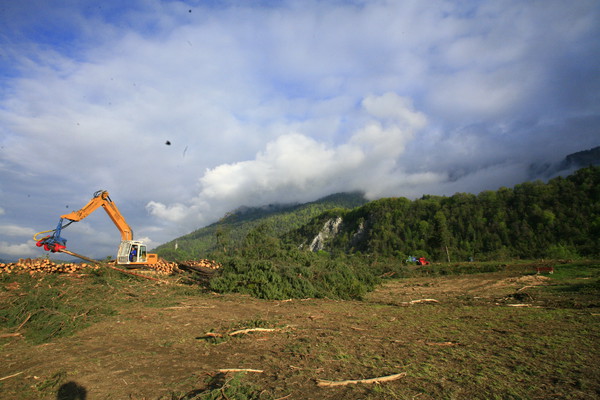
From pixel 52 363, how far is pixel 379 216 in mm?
79406

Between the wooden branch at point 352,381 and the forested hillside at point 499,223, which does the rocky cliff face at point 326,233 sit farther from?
the wooden branch at point 352,381

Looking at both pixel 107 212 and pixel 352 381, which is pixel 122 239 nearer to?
pixel 107 212

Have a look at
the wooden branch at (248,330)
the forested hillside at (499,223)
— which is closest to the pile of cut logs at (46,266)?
the wooden branch at (248,330)

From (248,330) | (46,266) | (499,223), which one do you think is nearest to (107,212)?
(46,266)

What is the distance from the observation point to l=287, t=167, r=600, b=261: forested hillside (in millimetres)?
46438

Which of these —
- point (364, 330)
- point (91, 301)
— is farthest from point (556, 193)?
point (91, 301)

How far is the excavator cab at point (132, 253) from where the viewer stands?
17.1 metres

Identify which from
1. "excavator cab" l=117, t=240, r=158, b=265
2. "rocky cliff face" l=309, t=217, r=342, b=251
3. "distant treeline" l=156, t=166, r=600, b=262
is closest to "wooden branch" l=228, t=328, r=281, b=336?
"excavator cab" l=117, t=240, r=158, b=265

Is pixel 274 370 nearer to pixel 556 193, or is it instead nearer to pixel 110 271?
pixel 110 271

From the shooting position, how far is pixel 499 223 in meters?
56.3

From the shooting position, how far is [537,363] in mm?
4102

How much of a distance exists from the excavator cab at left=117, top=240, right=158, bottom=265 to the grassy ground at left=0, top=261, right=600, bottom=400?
7.53 metres

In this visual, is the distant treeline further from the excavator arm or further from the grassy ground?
the grassy ground

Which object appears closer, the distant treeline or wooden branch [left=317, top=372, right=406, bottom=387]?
wooden branch [left=317, top=372, right=406, bottom=387]
